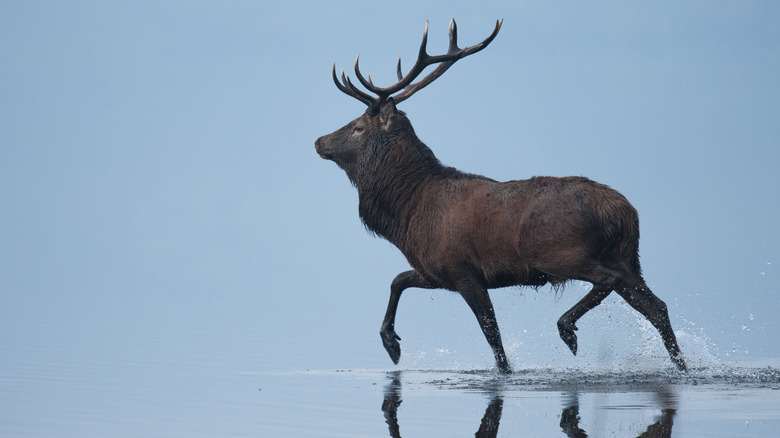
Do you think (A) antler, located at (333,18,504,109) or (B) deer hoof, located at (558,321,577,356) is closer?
(B) deer hoof, located at (558,321,577,356)

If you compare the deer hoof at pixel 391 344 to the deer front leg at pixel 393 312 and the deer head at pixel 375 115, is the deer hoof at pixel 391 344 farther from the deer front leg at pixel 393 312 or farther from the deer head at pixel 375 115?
the deer head at pixel 375 115

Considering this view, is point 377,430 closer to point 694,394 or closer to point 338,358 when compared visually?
point 694,394

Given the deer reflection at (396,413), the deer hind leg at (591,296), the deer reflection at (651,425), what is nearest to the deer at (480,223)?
the deer hind leg at (591,296)

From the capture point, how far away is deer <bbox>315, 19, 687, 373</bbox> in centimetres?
914

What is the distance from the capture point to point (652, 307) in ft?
31.3

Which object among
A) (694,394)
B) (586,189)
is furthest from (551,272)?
(694,394)

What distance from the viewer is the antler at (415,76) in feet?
34.6

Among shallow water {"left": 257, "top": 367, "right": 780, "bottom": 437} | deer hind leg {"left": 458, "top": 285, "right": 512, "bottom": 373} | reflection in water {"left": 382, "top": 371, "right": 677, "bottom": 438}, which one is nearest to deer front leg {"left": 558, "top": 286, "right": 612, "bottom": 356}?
shallow water {"left": 257, "top": 367, "right": 780, "bottom": 437}

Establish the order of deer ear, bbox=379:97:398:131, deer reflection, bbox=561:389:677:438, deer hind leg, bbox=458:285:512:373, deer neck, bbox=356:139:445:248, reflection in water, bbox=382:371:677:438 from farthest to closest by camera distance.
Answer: deer ear, bbox=379:97:398:131 → deer neck, bbox=356:139:445:248 → deer hind leg, bbox=458:285:512:373 → reflection in water, bbox=382:371:677:438 → deer reflection, bbox=561:389:677:438

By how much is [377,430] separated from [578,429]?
115 centimetres

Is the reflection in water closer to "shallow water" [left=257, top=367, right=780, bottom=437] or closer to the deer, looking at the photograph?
"shallow water" [left=257, top=367, right=780, bottom=437]

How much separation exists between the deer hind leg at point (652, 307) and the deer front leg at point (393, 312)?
6.46 feet

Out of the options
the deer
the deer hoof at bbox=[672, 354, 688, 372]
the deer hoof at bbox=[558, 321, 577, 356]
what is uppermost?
the deer

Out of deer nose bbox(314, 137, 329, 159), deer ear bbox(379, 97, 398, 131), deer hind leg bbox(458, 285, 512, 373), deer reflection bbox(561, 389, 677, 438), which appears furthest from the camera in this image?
deer nose bbox(314, 137, 329, 159)
